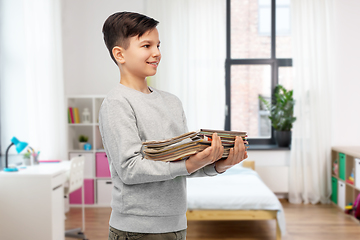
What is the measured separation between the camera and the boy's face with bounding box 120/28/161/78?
0.97 meters

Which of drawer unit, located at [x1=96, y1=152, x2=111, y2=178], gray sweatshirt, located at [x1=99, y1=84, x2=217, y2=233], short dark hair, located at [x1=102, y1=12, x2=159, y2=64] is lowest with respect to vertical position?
drawer unit, located at [x1=96, y1=152, x2=111, y2=178]

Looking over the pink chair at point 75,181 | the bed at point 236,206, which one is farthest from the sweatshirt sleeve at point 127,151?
the pink chair at point 75,181

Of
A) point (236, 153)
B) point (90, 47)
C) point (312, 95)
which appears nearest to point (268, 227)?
point (312, 95)

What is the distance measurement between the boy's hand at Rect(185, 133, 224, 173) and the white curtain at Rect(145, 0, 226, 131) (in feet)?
11.9

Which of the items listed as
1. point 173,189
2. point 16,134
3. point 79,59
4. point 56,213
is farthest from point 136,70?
point 79,59

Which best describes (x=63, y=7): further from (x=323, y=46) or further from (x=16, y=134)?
(x=323, y=46)

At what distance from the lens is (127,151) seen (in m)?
0.88

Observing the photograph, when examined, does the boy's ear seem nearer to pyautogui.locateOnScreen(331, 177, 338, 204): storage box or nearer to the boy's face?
the boy's face

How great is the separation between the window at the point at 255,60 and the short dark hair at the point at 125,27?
3.87 m

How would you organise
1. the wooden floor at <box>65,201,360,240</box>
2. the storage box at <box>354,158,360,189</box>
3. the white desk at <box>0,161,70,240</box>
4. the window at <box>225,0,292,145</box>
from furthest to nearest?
the window at <box>225,0,292,145</box>
the storage box at <box>354,158,360,189</box>
the wooden floor at <box>65,201,360,240</box>
the white desk at <box>0,161,70,240</box>

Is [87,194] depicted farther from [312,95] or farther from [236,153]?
[236,153]

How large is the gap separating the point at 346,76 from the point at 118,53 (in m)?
4.20

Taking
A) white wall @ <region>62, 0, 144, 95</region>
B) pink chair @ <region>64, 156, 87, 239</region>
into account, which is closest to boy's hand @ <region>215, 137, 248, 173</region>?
pink chair @ <region>64, 156, 87, 239</region>

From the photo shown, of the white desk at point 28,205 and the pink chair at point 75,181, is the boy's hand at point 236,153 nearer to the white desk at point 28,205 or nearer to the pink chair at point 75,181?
the white desk at point 28,205
